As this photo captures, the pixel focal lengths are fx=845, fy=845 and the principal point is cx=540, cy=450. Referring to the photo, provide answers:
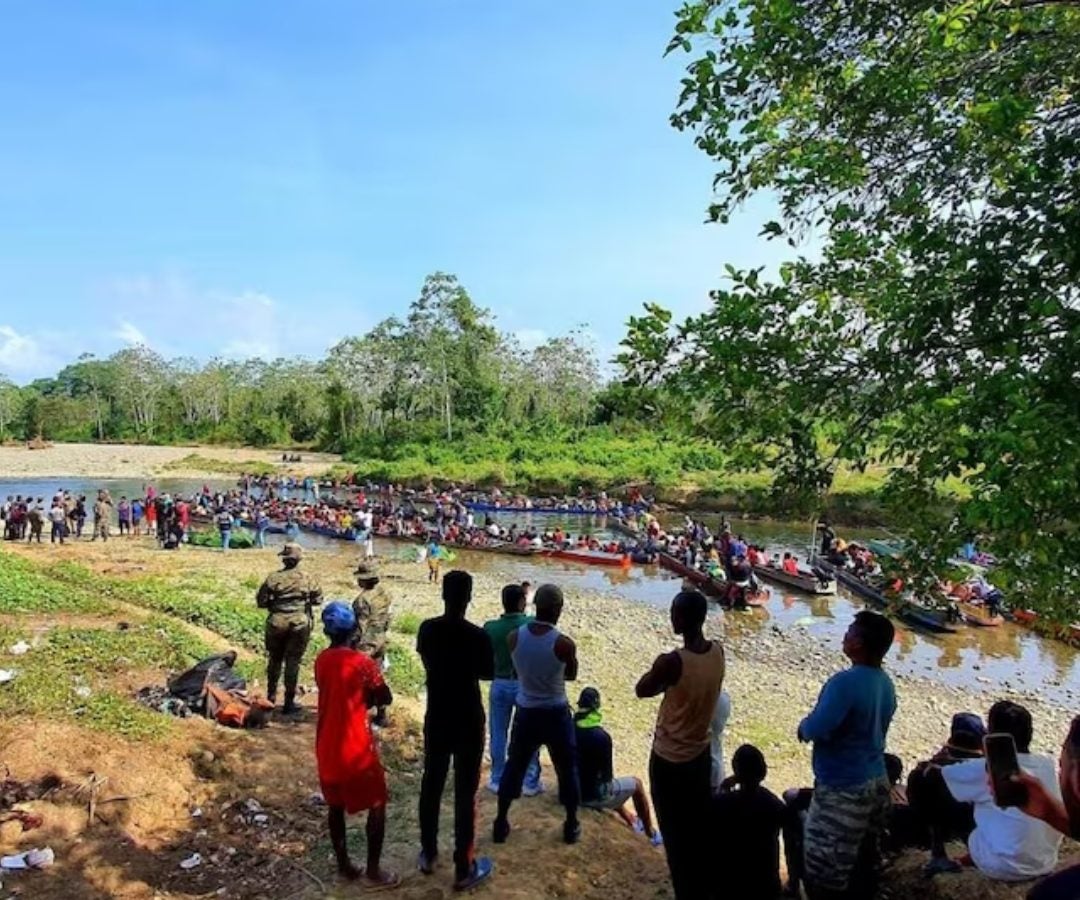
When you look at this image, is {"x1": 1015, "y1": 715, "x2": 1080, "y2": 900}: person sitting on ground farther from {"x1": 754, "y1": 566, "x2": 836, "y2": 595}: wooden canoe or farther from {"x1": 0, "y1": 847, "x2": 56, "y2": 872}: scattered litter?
A: {"x1": 754, "y1": 566, "x2": 836, "y2": 595}: wooden canoe

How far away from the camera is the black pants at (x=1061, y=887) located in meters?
1.99

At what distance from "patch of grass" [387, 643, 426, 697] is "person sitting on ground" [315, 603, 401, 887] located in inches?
237

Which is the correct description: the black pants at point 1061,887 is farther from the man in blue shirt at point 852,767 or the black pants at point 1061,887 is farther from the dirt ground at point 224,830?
the dirt ground at point 224,830

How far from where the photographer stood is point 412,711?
9969mm

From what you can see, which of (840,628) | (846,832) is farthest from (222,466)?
(846,832)

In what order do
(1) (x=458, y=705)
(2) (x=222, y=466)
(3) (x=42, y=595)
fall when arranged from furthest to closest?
(2) (x=222, y=466) → (3) (x=42, y=595) → (1) (x=458, y=705)

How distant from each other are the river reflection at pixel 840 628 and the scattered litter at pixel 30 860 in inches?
618

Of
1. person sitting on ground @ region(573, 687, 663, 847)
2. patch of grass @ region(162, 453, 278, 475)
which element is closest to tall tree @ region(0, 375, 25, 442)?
patch of grass @ region(162, 453, 278, 475)

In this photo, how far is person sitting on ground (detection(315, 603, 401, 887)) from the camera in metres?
5.03

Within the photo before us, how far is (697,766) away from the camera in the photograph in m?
4.74

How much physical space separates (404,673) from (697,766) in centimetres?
805

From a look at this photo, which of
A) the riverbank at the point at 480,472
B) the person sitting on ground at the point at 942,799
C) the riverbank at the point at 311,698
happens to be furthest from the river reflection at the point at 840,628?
the person sitting on ground at the point at 942,799

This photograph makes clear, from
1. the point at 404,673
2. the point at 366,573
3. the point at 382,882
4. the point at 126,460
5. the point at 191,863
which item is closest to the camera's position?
the point at 382,882

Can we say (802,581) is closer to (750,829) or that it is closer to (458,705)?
(750,829)
